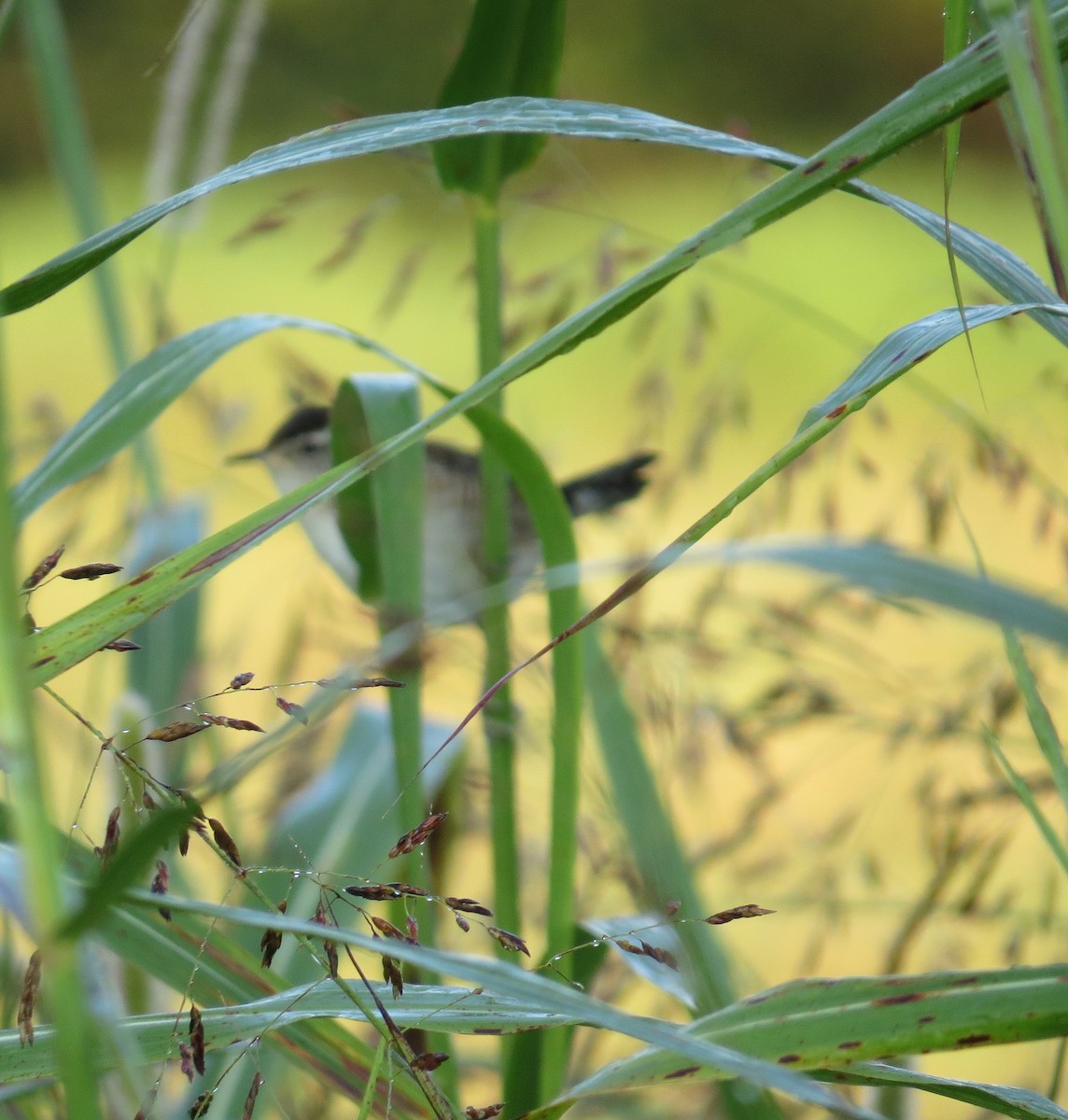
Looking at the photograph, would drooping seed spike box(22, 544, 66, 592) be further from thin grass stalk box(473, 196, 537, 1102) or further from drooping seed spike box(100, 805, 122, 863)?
thin grass stalk box(473, 196, 537, 1102)

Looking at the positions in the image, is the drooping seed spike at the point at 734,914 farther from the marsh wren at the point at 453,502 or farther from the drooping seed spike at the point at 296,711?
the marsh wren at the point at 453,502

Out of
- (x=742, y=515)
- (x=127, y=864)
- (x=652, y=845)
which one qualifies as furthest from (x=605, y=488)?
(x=127, y=864)

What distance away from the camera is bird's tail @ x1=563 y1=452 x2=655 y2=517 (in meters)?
0.90

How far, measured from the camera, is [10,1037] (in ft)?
0.90

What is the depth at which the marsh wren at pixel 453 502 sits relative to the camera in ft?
2.79

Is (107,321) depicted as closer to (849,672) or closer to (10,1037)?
(10,1037)

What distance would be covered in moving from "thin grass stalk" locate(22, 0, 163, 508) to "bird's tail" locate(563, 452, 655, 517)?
390mm

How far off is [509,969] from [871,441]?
5.78ft

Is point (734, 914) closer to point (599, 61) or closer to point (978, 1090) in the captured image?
point (978, 1090)

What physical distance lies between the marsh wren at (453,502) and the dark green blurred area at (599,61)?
6.25 feet

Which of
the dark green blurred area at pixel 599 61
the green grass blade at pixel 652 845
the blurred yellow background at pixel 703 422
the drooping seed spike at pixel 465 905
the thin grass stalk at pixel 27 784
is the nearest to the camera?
the thin grass stalk at pixel 27 784

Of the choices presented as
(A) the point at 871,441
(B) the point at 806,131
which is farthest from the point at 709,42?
(A) the point at 871,441

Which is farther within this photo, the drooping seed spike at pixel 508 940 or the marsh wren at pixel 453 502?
the marsh wren at pixel 453 502

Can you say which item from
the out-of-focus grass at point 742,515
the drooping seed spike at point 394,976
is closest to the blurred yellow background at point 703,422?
the out-of-focus grass at point 742,515
